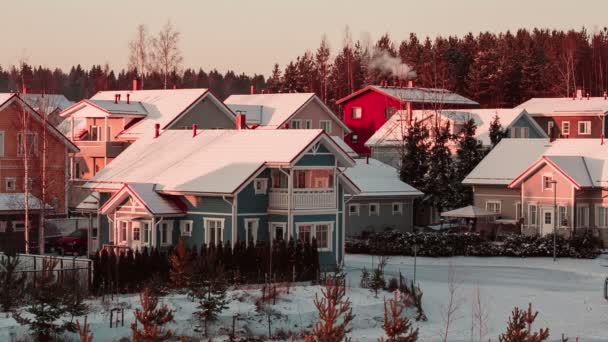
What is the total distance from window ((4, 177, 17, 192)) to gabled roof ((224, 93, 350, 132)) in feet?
76.8

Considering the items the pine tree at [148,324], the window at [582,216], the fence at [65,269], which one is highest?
the window at [582,216]

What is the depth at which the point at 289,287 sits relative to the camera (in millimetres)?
39375

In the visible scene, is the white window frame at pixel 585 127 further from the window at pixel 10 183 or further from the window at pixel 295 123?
the window at pixel 10 183

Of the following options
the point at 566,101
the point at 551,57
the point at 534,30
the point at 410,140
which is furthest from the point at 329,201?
the point at 534,30

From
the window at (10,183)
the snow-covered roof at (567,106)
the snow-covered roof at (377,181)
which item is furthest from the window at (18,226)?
the snow-covered roof at (567,106)

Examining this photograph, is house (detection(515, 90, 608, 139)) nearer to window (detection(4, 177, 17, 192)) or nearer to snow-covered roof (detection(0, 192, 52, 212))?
window (detection(4, 177, 17, 192))

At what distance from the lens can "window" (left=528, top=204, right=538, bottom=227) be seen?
60219mm

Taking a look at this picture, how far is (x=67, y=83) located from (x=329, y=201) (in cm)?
15567

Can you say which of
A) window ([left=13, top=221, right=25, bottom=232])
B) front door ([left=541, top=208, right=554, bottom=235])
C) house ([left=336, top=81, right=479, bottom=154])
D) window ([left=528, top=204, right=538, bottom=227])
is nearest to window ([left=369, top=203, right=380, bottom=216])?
window ([left=528, top=204, right=538, bottom=227])

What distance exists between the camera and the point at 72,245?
173 feet

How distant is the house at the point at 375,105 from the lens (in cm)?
9306

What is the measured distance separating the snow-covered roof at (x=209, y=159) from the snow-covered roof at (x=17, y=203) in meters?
3.61

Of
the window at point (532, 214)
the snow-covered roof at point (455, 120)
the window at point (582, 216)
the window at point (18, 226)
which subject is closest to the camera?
the window at point (18, 226)

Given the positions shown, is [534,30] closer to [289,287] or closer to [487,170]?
[487,170]
